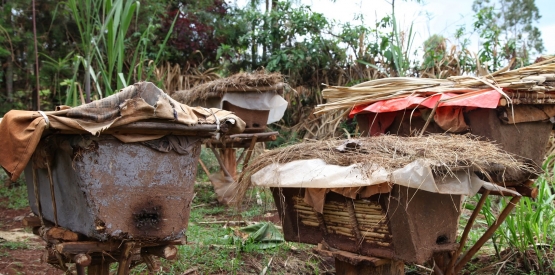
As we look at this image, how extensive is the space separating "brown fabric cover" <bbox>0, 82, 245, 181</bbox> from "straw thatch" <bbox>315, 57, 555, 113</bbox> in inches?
64.2

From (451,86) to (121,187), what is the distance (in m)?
2.28

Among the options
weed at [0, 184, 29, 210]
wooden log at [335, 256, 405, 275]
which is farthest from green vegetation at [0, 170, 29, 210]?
wooden log at [335, 256, 405, 275]

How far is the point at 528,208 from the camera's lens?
468 centimetres

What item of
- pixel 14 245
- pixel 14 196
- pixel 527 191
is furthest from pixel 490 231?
pixel 14 196

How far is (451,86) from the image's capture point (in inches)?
143

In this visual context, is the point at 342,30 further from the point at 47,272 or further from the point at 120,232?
the point at 120,232

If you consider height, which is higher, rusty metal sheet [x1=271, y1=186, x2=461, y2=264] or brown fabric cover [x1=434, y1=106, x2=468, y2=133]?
brown fabric cover [x1=434, y1=106, x2=468, y2=133]

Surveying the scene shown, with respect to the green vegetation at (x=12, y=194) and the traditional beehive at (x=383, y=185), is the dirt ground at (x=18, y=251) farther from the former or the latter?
the traditional beehive at (x=383, y=185)

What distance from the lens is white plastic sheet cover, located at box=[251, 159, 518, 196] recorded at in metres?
2.55

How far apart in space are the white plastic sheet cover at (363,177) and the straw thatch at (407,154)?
0.12 feet

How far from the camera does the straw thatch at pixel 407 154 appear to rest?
8.62 feet

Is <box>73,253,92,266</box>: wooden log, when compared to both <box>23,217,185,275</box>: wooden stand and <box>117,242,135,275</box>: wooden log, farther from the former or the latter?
<box>117,242,135,275</box>: wooden log

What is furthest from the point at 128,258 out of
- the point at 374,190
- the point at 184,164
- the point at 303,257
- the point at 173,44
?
the point at 173,44

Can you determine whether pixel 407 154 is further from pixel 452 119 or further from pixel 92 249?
pixel 92 249
